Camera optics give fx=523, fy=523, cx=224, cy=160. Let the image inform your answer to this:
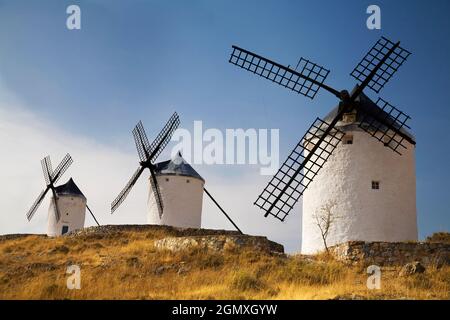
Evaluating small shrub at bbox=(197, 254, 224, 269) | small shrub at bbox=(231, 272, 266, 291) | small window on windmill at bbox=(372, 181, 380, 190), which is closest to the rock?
small shrub at bbox=(231, 272, 266, 291)

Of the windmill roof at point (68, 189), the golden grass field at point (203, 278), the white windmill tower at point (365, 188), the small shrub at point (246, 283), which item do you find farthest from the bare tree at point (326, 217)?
the windmill roof at point (68, 189)

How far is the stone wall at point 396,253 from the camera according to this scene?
43.6ft

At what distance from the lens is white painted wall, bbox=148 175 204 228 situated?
944 inches

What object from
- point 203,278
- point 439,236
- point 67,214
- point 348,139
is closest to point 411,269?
point 203,278

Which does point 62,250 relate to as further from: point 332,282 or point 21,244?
point 332,282

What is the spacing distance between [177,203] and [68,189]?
11.0 metres

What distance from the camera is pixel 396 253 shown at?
528 inches

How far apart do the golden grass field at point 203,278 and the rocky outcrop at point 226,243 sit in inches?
14.2

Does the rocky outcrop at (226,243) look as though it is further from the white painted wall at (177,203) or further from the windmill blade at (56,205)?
the windmill blade at (56,205)

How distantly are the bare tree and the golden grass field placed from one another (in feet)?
6.24

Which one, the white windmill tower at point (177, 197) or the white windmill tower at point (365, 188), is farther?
the white windmill tower at point (177, 197)

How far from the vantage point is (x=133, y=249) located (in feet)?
54.5
